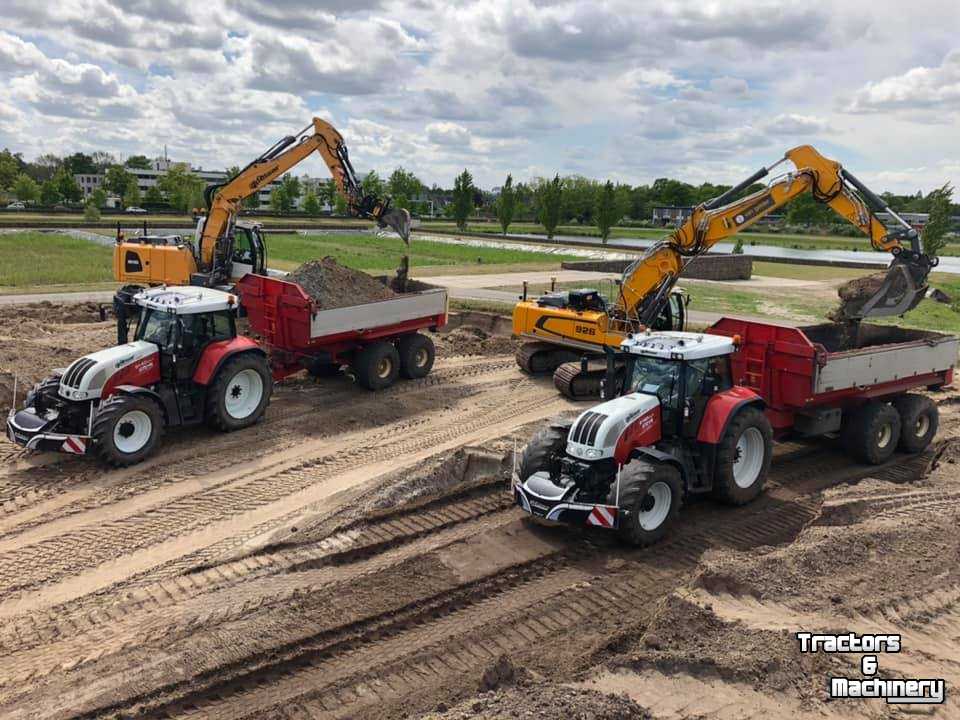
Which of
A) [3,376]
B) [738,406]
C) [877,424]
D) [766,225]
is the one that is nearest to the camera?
[738,406]

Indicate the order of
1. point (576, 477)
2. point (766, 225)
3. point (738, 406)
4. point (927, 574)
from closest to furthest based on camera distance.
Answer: point (927, 574) → point (576, 477) → point (738, 406) → point (766, 225)

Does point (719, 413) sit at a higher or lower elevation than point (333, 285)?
lower

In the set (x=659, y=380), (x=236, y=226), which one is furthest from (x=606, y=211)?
(x=659, y=380)

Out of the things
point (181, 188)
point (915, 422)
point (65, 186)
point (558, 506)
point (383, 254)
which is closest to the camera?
point (558, 506)

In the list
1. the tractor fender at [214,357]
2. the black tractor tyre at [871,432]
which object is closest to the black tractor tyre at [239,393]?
the tractor fender at [214,357]

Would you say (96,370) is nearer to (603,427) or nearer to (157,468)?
(157,468)

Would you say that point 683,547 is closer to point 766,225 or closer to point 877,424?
point 877,424

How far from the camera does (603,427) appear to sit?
29.0ft

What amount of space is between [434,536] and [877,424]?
709 cm

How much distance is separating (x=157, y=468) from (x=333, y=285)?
583 cm

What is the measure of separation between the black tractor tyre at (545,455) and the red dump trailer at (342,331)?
6132 mm

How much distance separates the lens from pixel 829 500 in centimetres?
998

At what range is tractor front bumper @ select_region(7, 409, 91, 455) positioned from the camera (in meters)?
10.5

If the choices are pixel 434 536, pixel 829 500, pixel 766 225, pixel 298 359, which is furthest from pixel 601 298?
pixel 766 225
